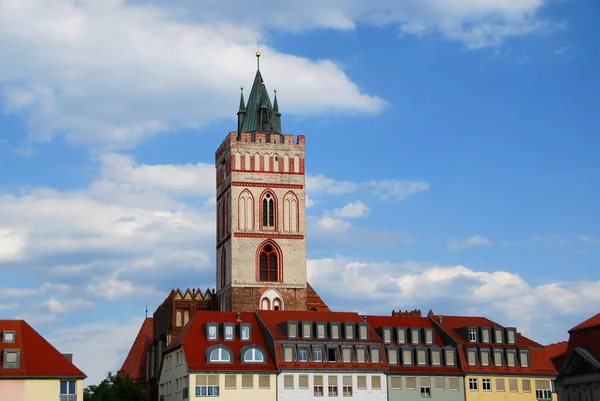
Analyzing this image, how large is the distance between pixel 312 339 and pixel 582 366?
29392 mm

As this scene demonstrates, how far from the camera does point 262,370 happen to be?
99.8 metres

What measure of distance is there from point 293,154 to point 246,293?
50.0ft

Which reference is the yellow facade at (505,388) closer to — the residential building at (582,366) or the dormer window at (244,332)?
the residential building at (582,366)

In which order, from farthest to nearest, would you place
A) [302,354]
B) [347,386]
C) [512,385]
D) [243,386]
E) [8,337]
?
[512,385] → [347,386] → [302,354] → [243,386] → [8,337]

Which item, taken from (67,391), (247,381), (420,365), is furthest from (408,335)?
(67,391)

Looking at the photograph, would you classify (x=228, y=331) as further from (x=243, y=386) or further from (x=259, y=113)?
(x=259, y=113)

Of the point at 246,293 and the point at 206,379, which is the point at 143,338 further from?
the point at 206,379

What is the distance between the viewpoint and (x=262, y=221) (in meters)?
123

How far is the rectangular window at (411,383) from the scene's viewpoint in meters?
104

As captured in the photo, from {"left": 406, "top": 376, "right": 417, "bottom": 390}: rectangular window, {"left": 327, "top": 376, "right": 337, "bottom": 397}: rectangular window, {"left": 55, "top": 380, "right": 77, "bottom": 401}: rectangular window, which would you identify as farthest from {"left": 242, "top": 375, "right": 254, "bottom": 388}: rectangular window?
{"left": 406, "top": 376, "right": 417, "bottom": 390}: rectangular window

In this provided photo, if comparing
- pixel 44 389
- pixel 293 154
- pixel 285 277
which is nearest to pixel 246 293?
pixel 285 277

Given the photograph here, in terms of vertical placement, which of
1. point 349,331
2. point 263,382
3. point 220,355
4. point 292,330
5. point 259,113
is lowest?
point 263,382

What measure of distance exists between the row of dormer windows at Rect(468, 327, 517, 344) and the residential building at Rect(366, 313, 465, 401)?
244 centimetres

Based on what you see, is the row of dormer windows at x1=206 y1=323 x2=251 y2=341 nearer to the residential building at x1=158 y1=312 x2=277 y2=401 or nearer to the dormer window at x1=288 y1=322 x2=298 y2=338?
the residential building at x1=158 y1=312 x2=277 y2=401
